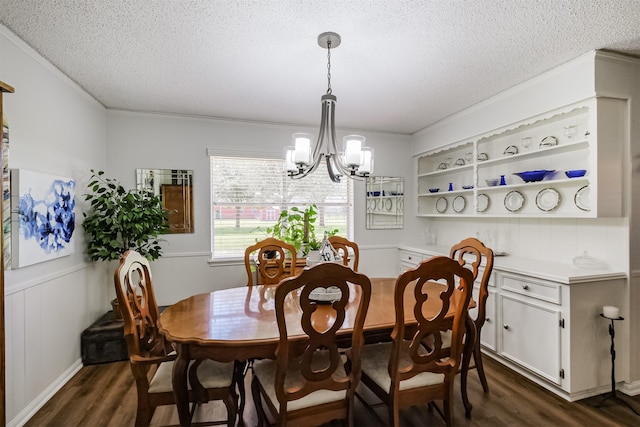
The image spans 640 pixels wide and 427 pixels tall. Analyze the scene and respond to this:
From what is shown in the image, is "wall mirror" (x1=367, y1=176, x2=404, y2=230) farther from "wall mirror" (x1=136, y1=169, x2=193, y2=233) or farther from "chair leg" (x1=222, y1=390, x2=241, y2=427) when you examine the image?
"chair leg" (x1=222, y1=390, x2=241, y2=427)

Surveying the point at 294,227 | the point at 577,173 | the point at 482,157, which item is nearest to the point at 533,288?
the point at 577,173

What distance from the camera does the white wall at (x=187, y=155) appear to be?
12.0ft

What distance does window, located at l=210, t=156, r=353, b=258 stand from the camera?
4.00 m

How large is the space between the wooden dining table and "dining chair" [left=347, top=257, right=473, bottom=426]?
0.14m

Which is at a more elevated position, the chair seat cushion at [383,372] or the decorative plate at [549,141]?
the decorative plate at [549,141]

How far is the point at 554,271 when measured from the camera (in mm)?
2514

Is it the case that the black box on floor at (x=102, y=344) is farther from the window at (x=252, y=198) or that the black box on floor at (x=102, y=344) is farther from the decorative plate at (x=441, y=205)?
the decorative plate at (x=441, y=205)

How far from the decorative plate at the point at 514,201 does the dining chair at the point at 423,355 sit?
6.22 feet

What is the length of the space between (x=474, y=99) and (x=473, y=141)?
47 cm

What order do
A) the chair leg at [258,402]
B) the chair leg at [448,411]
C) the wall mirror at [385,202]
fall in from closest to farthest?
the chair leg at [448,411] → the chair leg at [258,402] → the wall mirror at [385,202]

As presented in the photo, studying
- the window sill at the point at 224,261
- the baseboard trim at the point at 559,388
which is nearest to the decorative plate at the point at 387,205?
the window sill at the point at 224,261

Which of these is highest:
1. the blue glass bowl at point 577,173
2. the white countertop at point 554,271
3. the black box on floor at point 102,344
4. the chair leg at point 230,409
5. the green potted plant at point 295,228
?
the blue glass bowl at point 577,173

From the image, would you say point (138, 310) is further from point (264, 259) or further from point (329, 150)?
point (329, 150)

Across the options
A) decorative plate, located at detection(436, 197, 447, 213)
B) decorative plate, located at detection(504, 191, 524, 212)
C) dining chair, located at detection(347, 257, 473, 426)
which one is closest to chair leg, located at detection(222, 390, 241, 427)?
dining chair, located at detection(347, 257, 473, 426)
